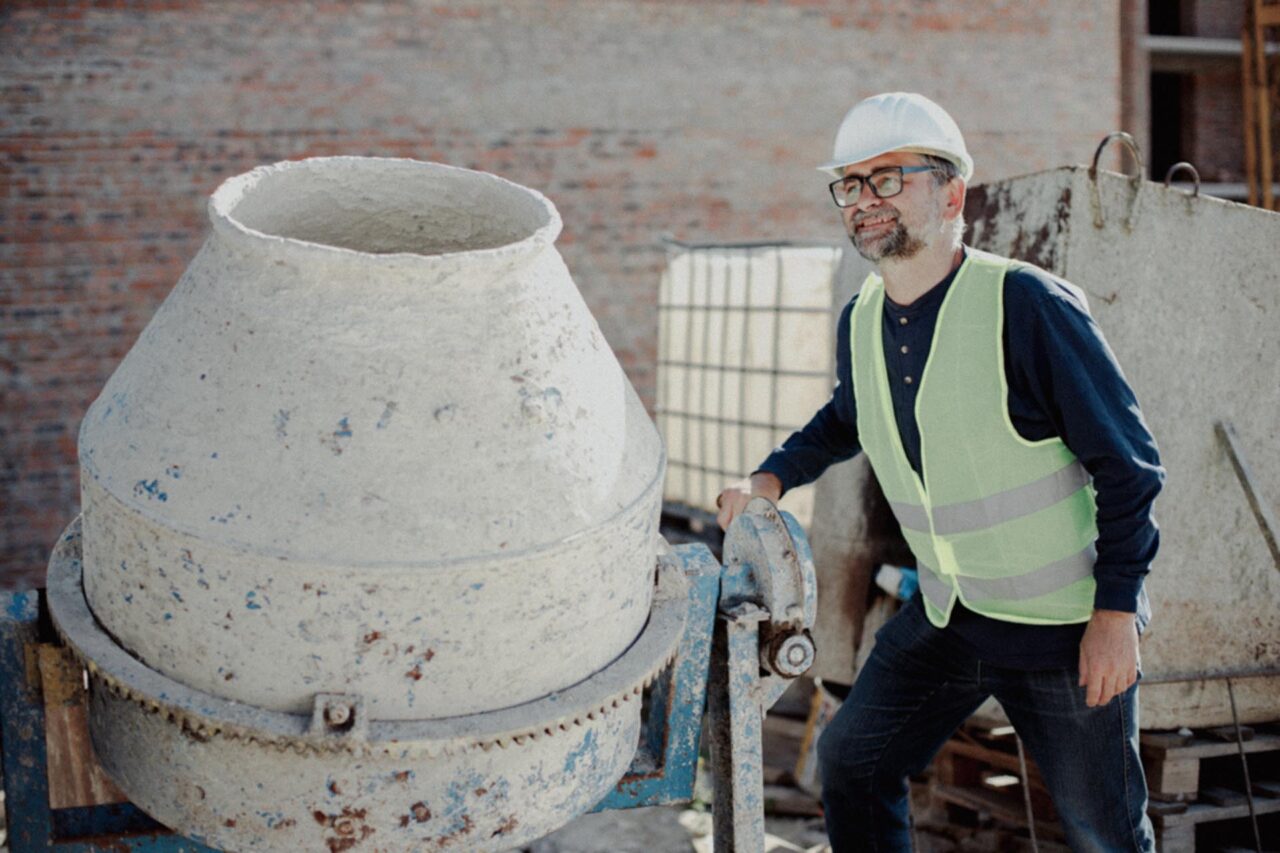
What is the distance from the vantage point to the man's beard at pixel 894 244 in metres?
2.44

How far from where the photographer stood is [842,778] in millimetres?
2678

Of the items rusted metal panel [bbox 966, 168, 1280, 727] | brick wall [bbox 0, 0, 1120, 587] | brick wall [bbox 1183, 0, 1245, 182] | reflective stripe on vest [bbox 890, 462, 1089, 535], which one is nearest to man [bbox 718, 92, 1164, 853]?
reflective stripe on vest [bbox 890, 462, 1089, 535]

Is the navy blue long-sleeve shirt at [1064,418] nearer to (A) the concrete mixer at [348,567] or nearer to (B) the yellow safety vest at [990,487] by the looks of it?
(B) the yellow safety vest at [990,487]

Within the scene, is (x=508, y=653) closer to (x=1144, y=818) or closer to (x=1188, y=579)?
(x=1144, y=818)

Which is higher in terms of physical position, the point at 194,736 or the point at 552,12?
the point at 552,12

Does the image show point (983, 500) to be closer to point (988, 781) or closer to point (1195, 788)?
point (1195, 788)

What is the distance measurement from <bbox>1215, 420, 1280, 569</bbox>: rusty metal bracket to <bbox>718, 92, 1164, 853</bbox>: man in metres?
1.17

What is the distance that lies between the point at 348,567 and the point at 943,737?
149 cm

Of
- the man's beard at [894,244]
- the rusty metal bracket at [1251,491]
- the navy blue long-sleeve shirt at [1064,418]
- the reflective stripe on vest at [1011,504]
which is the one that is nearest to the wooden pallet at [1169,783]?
the rusty metal bracket at [1251,491]

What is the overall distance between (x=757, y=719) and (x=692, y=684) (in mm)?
144

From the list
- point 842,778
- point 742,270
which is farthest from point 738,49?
point 842,778

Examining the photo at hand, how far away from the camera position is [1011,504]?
2381mm

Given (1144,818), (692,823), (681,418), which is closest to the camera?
(1144,818)

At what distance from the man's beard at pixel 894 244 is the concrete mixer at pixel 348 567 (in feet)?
2.14
